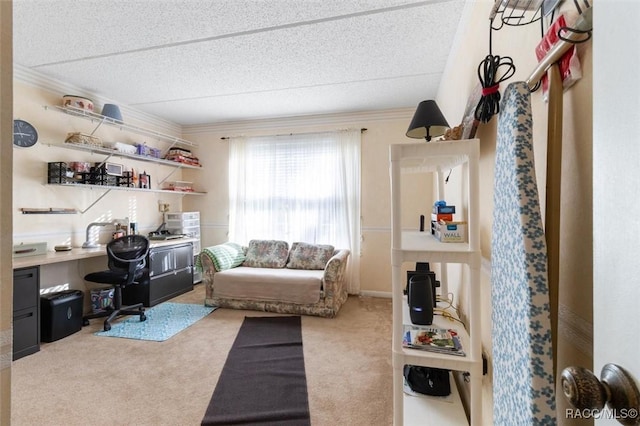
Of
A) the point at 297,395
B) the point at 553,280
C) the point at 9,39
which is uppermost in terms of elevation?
the point at 9,39

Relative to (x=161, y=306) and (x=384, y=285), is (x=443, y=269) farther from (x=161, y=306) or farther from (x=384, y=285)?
(x=161, y=306)

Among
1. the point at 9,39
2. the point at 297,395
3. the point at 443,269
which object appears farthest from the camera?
the point at 443,269

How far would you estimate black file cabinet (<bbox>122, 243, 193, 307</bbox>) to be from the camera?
3.30 meters

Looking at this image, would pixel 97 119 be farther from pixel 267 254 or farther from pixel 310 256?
pixel 310 256

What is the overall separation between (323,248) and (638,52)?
134 inches

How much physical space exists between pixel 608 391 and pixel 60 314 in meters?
3.59

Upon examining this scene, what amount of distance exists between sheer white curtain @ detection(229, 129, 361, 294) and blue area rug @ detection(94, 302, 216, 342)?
1262 mm

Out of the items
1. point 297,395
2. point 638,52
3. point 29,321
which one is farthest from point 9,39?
point 29,321

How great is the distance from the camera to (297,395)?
1.77 meters

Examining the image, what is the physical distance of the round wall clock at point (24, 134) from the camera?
2.50m

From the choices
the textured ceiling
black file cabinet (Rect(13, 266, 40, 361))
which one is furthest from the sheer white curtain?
black file cabinet (Rect(13, 266, 40, 361))

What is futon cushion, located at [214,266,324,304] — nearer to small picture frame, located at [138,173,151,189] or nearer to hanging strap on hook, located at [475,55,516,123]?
small picture frame, located at [138,173,151,189]

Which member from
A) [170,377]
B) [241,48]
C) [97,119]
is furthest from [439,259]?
[97,119]

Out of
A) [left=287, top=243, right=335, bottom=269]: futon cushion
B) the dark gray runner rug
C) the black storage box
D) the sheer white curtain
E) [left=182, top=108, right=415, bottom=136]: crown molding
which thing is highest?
[left=182, top=108, right=415, bottom=136]: crown molding
